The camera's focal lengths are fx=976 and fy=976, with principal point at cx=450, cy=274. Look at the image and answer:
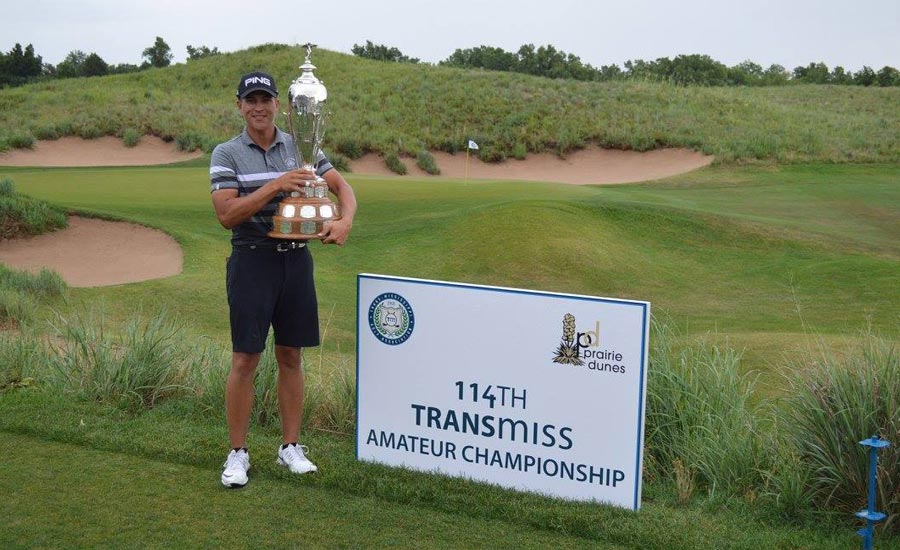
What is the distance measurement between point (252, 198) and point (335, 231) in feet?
1.49

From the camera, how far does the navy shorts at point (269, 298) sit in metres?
4.69

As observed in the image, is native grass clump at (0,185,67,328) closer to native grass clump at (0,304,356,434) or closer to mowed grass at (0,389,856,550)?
native grass clump at (0,304,356,434)

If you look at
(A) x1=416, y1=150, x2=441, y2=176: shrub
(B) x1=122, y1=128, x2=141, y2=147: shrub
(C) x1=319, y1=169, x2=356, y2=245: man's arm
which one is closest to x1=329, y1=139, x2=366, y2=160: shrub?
(A) x1=416, y1=150, x2=441, y2=176: shrub

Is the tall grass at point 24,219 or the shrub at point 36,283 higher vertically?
the tall grass at point 24,219

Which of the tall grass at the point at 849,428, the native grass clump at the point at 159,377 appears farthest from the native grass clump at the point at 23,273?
the tall grass at the point at 849,428

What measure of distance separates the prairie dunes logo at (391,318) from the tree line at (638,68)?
5784 centimetres

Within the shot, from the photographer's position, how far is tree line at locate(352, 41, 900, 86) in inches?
2520

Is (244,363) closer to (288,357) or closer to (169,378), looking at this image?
(288,357)

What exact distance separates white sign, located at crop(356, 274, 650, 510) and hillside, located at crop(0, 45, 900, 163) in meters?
25.7

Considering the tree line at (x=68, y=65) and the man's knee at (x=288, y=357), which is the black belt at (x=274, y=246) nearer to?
the man's knee at (x=288, y=357)

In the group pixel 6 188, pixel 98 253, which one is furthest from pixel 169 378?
pixel 6 188

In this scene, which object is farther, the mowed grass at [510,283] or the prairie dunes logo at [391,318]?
the prairie dunes logo at [391,318]

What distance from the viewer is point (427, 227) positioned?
664 inches

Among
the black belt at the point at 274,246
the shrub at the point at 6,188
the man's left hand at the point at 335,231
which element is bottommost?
the shrub at the point at 6,188
